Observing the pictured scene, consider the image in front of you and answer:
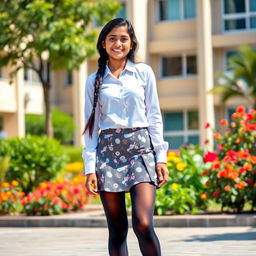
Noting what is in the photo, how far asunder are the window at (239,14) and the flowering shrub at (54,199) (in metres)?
27.4

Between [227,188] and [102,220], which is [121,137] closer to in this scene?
[227,188]

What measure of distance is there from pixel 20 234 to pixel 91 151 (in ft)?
26.1

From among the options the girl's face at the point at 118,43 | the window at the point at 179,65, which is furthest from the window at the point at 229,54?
the girl's face at the point at 118,43

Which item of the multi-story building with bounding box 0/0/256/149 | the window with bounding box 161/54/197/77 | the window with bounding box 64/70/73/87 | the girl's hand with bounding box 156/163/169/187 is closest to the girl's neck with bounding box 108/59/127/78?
the girl's hand with bounding box 156/163/169/187

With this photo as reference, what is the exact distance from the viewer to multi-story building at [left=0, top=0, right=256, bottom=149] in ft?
143

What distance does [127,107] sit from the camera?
21.1ft

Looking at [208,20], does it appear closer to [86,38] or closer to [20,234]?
[86,38]

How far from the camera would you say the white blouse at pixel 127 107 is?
21.1 feet

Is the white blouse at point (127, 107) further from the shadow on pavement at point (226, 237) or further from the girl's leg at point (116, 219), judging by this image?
the shadow on pavement at point (226, 237)

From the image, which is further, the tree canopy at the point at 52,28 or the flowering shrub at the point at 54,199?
the tree canopy at the point at 52,28

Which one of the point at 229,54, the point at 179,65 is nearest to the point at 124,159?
the point at 229,54

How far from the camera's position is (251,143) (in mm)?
15984

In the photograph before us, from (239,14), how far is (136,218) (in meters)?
38.8

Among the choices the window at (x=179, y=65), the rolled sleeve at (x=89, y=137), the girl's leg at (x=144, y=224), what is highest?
the window at (x=179, y=65)
